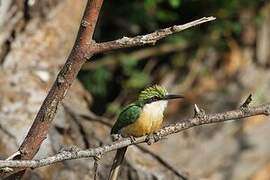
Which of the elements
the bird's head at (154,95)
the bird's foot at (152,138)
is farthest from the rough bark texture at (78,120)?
the bird's foot at (152,138)

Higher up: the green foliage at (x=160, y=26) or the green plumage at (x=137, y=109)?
the green foliage at (x=160, y=26)

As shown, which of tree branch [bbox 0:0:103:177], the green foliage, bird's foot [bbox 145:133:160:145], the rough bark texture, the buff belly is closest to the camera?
tree branch [bbox 0:0:103:177]

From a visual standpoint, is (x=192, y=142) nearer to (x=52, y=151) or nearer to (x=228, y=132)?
(x=228, y=132)

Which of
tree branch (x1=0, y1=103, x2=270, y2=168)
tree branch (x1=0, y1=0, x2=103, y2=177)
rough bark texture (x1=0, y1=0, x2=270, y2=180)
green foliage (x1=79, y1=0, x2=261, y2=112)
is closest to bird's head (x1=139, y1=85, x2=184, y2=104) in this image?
tree branch (x1=0, y1=103, x2=270, y2=168)

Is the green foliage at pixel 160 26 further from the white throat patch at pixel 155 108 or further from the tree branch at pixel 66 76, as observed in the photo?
the tree branch at pixel 66 76

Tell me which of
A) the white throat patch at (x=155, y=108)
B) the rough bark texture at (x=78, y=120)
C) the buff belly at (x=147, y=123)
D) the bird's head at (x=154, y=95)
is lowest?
the buff belly at (x=147, y=123)

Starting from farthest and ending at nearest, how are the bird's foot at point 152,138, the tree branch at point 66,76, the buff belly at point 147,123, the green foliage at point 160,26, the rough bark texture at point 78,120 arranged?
the green foliage at point 160,26, the rough bark texture at point 78,120, the buff belly at point 147,123, the bird's foot at point 152,138, the tree branch at point 66,76

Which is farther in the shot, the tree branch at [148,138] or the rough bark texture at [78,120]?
the rough bark texture at [78,120]

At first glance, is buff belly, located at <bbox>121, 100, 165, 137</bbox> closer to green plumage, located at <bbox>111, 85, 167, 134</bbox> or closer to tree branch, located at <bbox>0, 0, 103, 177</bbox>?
green plumage, located at <bbox>111, 85, 167, 134</bbox>

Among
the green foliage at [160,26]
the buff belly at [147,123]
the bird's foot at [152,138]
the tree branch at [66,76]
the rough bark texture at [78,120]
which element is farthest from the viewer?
the green foliage at [160,26]

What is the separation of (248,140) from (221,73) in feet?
2.77

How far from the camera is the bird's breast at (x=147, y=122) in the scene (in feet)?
10.7

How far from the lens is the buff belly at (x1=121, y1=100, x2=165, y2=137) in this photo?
325 centimetres

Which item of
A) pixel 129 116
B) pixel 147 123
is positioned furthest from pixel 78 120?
pixel 147 123
